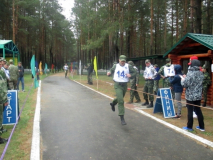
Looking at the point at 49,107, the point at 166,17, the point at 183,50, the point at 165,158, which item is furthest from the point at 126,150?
the point at 166,17

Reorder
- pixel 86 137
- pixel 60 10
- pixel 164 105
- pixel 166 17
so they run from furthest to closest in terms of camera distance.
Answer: pixel 60 10 → pixel 166 17 → pixel 164 105 → pixel 86 137

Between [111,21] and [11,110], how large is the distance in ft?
47.0

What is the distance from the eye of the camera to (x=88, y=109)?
802 centimetres

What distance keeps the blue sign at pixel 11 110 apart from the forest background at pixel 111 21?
35.5 ft

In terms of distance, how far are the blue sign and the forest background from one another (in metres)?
10.8

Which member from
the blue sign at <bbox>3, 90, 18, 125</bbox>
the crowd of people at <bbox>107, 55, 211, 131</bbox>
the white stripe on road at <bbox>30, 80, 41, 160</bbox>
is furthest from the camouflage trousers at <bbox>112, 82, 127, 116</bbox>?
the blue sign at <bbox>3, 90, 18, 125</bbox>

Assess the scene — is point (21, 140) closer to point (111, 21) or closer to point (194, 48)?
point (194, 48)

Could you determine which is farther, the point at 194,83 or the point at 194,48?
the point at 194,48

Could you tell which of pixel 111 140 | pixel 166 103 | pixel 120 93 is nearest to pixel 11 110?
pixel 111 140

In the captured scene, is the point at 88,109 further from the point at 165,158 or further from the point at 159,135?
the point at 165,158

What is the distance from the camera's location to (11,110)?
18.9 ft

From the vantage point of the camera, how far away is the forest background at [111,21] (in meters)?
18.6

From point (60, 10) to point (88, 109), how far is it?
3849 centimetres

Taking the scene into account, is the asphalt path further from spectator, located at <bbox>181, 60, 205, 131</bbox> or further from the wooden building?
the wooden building
